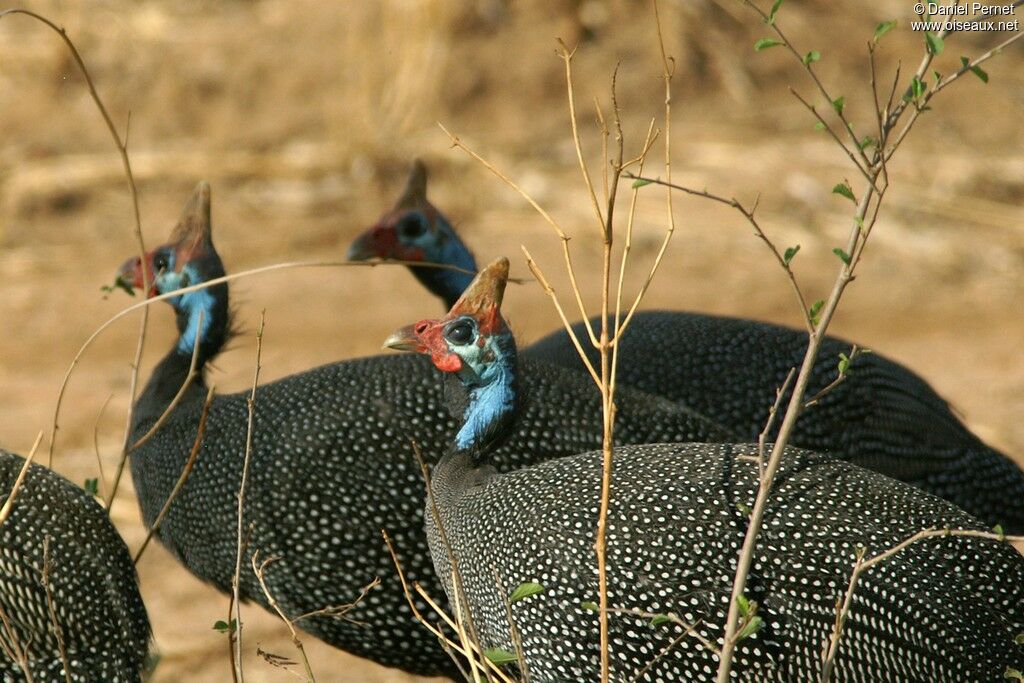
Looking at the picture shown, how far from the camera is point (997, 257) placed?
7.80 m

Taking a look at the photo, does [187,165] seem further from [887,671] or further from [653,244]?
[887,671]

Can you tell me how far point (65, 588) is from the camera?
3.25 m

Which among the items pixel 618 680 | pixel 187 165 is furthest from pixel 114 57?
pixel 618 680

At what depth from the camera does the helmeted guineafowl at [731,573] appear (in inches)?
113

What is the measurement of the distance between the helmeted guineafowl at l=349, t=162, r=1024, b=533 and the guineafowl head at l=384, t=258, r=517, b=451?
87cm

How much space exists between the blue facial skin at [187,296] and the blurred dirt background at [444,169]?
1.69m

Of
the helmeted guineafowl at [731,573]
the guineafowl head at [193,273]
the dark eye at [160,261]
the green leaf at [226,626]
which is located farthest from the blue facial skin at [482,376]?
the dark eye at [160,261]

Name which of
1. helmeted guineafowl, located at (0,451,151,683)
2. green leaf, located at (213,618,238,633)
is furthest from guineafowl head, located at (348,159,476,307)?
green leaf, located at (213,618,238,633)

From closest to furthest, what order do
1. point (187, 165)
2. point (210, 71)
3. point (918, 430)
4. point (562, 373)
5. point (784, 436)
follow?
point (784, 436) < point (562, 373) < point (918, 430) < point (187, 165) < point (210, 71)

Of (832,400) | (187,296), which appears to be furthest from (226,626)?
(832,400)

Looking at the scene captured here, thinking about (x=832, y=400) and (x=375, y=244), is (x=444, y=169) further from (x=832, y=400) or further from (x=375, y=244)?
(x=832, y=400)

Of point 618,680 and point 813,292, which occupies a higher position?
point 618,680

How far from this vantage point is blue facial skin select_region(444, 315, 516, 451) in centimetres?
343

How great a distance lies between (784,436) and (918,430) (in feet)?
6.42
